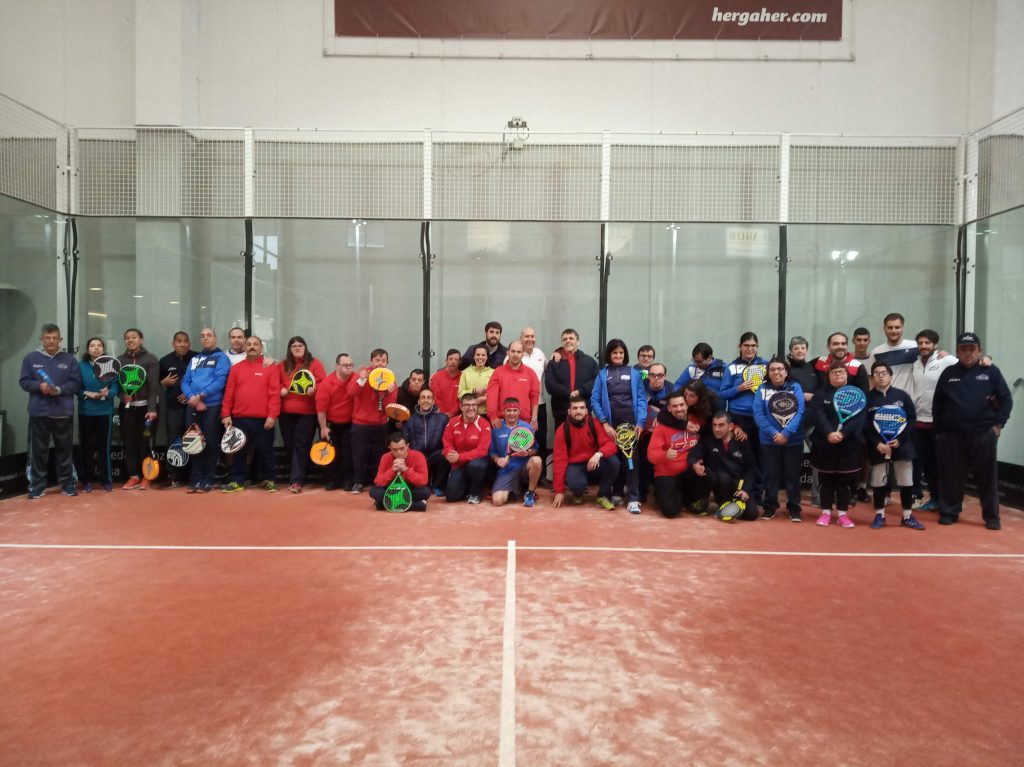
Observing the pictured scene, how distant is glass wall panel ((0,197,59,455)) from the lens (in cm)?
801

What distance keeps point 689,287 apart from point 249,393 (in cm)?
579

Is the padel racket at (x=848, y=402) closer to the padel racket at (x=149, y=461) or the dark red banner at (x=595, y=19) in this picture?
the dark red banner at (x=595, y=19)

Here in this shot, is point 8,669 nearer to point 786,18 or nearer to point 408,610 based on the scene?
point 408,610

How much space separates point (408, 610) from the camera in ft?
12.6

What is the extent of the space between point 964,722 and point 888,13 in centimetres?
1018

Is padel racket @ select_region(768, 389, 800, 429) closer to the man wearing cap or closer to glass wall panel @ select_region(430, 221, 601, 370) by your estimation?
the man wearing cap

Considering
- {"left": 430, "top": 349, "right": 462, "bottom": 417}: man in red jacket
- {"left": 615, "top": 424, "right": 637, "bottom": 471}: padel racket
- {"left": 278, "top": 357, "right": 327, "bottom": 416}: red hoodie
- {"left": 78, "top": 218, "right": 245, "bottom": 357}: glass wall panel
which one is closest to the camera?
{"left": 615, "top": 424, "right": 637, "bottom": 471}: padel racket

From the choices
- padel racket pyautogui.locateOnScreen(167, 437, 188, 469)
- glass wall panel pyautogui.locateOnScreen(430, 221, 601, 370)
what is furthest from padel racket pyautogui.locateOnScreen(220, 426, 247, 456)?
glass wall panel pyautogui.locateOnScreen(430, 221, 601, 370)

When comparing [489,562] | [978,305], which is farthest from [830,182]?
[489,562]

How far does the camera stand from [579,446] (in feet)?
24.1

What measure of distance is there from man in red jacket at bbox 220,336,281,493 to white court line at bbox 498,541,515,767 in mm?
4640

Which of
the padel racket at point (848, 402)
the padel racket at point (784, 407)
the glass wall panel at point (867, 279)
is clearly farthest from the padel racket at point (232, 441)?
the glass wall panel at point (867, 279)

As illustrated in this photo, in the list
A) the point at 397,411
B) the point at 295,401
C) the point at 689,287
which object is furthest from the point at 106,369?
the point at 689,287

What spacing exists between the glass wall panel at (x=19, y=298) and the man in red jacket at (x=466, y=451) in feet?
17.4
